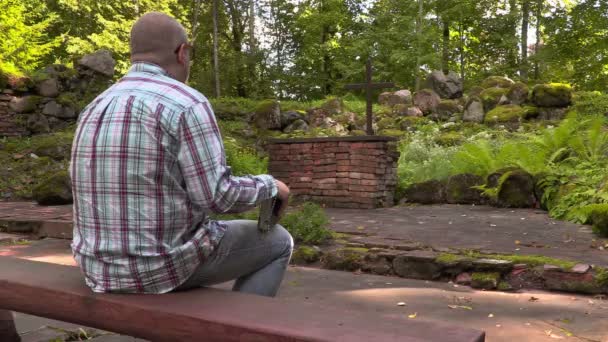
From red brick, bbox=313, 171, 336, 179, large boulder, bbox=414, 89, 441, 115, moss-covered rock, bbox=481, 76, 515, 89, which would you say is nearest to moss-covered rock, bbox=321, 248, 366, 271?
red brick, bbox=313, 171, 336, 179

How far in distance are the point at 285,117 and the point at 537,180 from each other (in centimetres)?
1002

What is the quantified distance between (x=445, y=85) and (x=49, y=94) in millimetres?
12282

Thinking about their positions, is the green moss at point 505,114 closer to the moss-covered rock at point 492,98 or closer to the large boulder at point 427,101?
the moss-covered rock at point 492,98

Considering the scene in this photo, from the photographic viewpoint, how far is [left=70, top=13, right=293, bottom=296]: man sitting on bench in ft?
6.44

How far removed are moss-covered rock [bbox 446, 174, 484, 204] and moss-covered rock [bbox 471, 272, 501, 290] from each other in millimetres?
3956

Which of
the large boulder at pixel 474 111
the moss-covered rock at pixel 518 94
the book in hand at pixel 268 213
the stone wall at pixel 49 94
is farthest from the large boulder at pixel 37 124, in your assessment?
the book in hand at pixel 268 213

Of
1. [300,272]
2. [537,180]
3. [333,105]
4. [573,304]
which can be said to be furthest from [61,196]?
[333,105]

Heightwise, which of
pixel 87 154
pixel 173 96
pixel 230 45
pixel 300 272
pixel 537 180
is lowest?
pixel 300 272

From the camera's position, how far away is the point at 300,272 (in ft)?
16.3

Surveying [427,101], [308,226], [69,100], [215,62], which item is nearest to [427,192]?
[308,226]

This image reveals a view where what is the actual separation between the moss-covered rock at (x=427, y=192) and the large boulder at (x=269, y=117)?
27.3 ft

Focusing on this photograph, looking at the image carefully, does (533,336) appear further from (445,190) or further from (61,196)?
(61,196)

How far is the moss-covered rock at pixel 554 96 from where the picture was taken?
14469 millimetres

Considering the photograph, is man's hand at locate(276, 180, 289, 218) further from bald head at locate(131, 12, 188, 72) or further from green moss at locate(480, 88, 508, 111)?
green moss at locate(480, 88, 508, 111)
